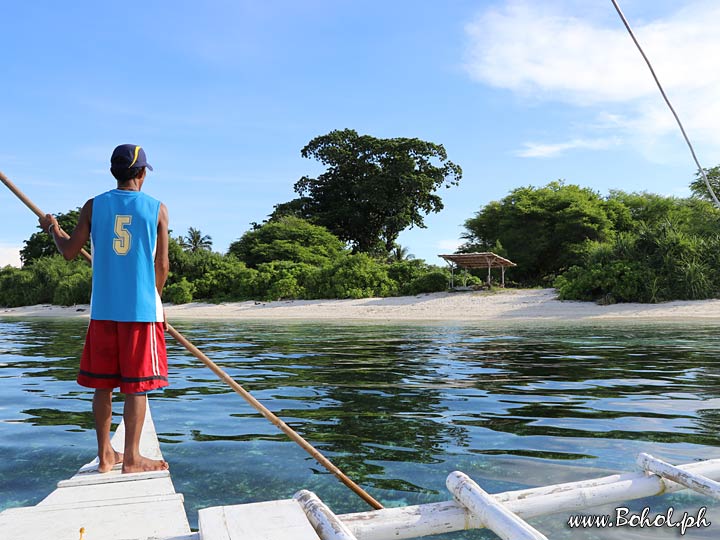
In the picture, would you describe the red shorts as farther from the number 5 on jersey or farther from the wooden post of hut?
the wooden post of hut

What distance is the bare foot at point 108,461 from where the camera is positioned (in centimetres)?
323

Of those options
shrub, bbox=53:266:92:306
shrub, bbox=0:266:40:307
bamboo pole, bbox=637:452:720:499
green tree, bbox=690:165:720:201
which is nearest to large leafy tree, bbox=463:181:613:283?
green tree, bbox=690:165:720:201

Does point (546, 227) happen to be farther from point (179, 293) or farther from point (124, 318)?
point (124, 318)

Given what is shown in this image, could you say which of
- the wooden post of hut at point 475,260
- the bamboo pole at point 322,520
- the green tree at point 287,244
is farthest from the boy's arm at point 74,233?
the green tree at point 287,244

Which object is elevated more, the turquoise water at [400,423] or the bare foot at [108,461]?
the bare foot at [108,461]

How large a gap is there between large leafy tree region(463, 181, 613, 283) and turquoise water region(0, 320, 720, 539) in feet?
82.3

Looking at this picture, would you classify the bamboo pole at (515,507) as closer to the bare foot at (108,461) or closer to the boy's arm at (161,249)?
the bare foot at (108,461)

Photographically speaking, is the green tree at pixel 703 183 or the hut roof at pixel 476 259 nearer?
the hut roof at pixel 476 259

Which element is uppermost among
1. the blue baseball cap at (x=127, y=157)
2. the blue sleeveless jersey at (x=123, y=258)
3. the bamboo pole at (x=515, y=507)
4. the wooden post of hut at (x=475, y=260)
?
the wooden post of hut at (x=475, y=260)

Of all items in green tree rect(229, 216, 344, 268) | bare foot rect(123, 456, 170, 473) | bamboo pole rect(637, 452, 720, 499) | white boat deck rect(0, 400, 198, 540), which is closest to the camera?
white boat deck rect(0, 400, 198, 540)

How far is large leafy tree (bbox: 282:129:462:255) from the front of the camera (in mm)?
44312

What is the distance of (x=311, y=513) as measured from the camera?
2.10 m
